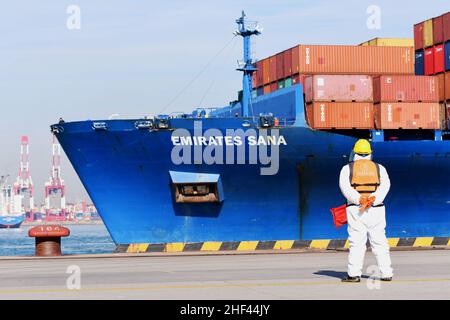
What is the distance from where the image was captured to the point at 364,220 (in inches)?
467

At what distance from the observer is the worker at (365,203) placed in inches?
462

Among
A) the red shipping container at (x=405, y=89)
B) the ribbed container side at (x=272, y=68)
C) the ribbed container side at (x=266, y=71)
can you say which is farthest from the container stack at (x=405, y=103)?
the ribbed container side at (x=266, y=71)

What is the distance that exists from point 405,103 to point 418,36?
5939mm

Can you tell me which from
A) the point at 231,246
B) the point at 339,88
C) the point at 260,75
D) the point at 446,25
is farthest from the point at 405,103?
the point at 260,75

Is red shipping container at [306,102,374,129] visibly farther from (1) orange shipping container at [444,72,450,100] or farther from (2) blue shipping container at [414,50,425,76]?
(2) blue shipping container at [414,50,425,76]

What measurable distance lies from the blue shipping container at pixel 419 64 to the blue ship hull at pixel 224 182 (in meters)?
6.04

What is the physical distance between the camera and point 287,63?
34.7 m

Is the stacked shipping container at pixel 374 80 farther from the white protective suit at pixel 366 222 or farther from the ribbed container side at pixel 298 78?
the white protective suit at pixel 366 222

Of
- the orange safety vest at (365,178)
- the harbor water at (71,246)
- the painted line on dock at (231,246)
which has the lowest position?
the harbor water at (71,246)

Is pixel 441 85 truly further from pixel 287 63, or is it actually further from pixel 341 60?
A: pixel 287 63

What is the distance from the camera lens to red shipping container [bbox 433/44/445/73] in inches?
1347

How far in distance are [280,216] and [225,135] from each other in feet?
12.0
